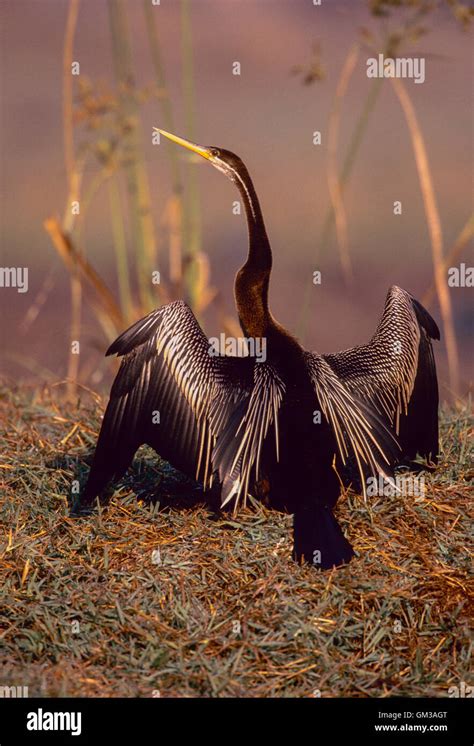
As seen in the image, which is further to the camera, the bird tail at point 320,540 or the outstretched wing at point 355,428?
the outstretched wing at point 355,428

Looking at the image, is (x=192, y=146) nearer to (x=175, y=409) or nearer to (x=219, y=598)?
(x=175, y=409)

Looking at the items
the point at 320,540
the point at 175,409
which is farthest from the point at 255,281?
the point at 320,540

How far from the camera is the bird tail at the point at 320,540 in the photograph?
12.5ft

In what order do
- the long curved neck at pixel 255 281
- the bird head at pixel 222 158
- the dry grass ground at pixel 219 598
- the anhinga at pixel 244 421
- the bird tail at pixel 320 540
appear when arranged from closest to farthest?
the dry grass ground at pixel 219 598 < the bird tail at pixel 320 540 < the anhinga at pixel 244 421 < the long curved neck at pixel 255 281 < the bird head at pixel 222 158

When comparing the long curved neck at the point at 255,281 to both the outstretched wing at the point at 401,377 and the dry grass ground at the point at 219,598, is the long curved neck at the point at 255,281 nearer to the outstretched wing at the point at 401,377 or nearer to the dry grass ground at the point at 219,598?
the outstretched wing at the point at 401,377

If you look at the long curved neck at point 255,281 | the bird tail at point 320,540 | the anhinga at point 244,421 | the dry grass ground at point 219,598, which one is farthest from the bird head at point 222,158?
the bird tail at point 320,540

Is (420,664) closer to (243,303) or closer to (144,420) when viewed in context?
(144,420)

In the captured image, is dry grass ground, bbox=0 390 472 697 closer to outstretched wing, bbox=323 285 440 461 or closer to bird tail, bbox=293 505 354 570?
bird tail, bbox=293 505 354 570

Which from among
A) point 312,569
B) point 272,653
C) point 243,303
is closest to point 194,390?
point 243,303

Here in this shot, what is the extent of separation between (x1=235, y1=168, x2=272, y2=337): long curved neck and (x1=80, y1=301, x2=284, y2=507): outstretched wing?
0.31 metres

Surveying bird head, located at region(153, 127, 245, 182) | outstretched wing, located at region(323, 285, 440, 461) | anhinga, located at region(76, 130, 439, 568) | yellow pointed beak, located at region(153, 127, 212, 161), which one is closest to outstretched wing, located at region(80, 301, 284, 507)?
anhinga, located at region(76, 130, 439, 568)

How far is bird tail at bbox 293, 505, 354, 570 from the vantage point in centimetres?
381

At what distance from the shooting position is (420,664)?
350cm

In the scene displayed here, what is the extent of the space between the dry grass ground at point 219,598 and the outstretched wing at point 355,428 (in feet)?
0.52
